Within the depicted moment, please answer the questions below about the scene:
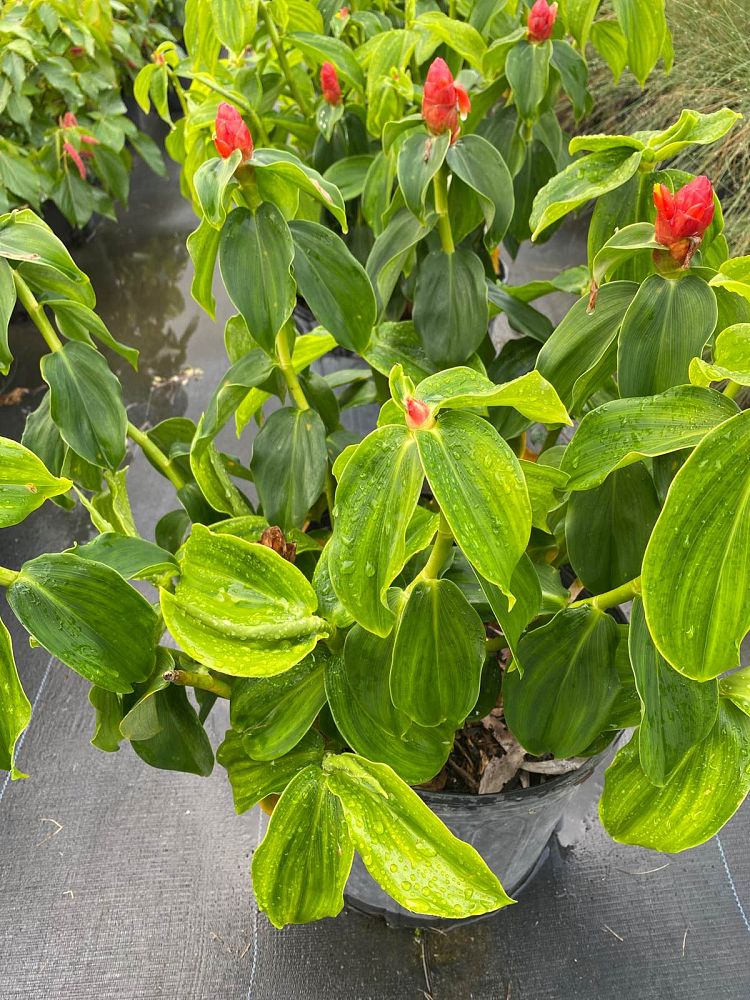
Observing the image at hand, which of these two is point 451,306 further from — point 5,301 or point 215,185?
point 5,301

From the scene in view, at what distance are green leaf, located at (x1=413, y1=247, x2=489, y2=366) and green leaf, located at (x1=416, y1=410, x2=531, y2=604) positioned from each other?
1.09 ft

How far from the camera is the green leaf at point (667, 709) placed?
1.72 ft

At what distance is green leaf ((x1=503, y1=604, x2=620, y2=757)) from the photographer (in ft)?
2.01

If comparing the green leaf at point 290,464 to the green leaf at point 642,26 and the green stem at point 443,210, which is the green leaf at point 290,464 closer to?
the green stem at point 443,210

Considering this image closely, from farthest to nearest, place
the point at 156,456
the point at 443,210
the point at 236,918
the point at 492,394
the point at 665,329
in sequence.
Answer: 1. the point at 236,918
2. the point at 156,456
3. the point at 443,210
4. the point at 665,329
5. the point at 492,394

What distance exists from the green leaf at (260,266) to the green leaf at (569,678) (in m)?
0.32

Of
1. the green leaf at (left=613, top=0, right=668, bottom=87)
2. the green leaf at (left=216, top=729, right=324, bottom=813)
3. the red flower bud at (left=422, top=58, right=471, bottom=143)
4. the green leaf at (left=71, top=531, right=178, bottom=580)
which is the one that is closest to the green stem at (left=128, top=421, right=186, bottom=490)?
the green leaf at (left=71, top=531, right=178, bottom=580)

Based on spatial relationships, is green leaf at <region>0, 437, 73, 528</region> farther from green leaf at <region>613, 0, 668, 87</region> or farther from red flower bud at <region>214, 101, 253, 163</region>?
green leaf at <region>613, 0, 668, 87</region>

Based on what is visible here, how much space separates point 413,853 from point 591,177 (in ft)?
1.66

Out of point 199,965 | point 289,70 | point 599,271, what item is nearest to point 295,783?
point 599,271

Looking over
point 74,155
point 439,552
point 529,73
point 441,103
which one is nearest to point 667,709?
point 439,552

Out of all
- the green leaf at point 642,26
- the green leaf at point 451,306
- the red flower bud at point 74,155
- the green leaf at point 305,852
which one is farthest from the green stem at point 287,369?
the red flower bud at point 74,155

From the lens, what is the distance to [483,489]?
16.6 inches

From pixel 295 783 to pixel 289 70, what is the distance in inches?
40.4
